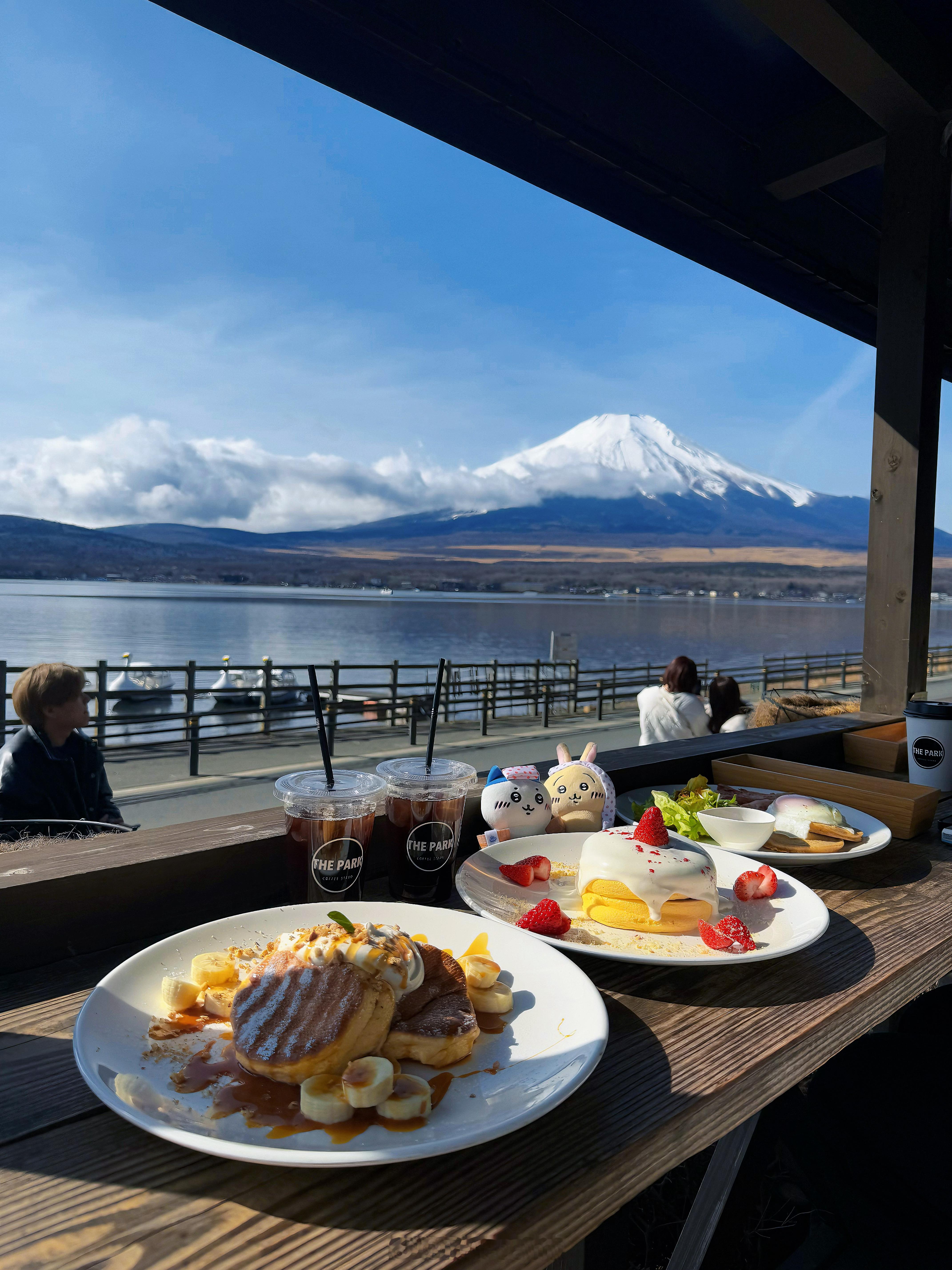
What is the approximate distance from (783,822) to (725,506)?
135 meters

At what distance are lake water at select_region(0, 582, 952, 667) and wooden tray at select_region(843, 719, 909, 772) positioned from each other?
73.7ft

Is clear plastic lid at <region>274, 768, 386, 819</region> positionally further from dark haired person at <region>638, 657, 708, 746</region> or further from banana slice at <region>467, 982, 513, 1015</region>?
dark haired person at <region>638, 657, 708, 746</region>

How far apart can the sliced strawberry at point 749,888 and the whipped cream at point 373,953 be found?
0.60 m

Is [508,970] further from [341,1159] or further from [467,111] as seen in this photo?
[467,111]

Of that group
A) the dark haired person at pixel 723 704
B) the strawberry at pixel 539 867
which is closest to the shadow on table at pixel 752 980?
the strawberry at pixel 539 867

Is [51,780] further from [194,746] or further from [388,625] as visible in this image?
[388,625]

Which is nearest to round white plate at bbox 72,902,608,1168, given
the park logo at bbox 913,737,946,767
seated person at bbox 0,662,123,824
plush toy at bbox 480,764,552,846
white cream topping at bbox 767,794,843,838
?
plush toy at bbox 480,764,552,846

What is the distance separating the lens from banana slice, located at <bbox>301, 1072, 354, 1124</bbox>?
2.00ft

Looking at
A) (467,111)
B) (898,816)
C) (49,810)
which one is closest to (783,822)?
(898,816)

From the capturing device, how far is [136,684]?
15.4 m

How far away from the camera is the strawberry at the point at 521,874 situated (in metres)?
1.17

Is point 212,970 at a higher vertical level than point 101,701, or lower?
higher

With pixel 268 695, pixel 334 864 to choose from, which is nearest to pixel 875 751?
pixel 334 864

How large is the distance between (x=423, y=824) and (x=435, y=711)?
18 centimetres
